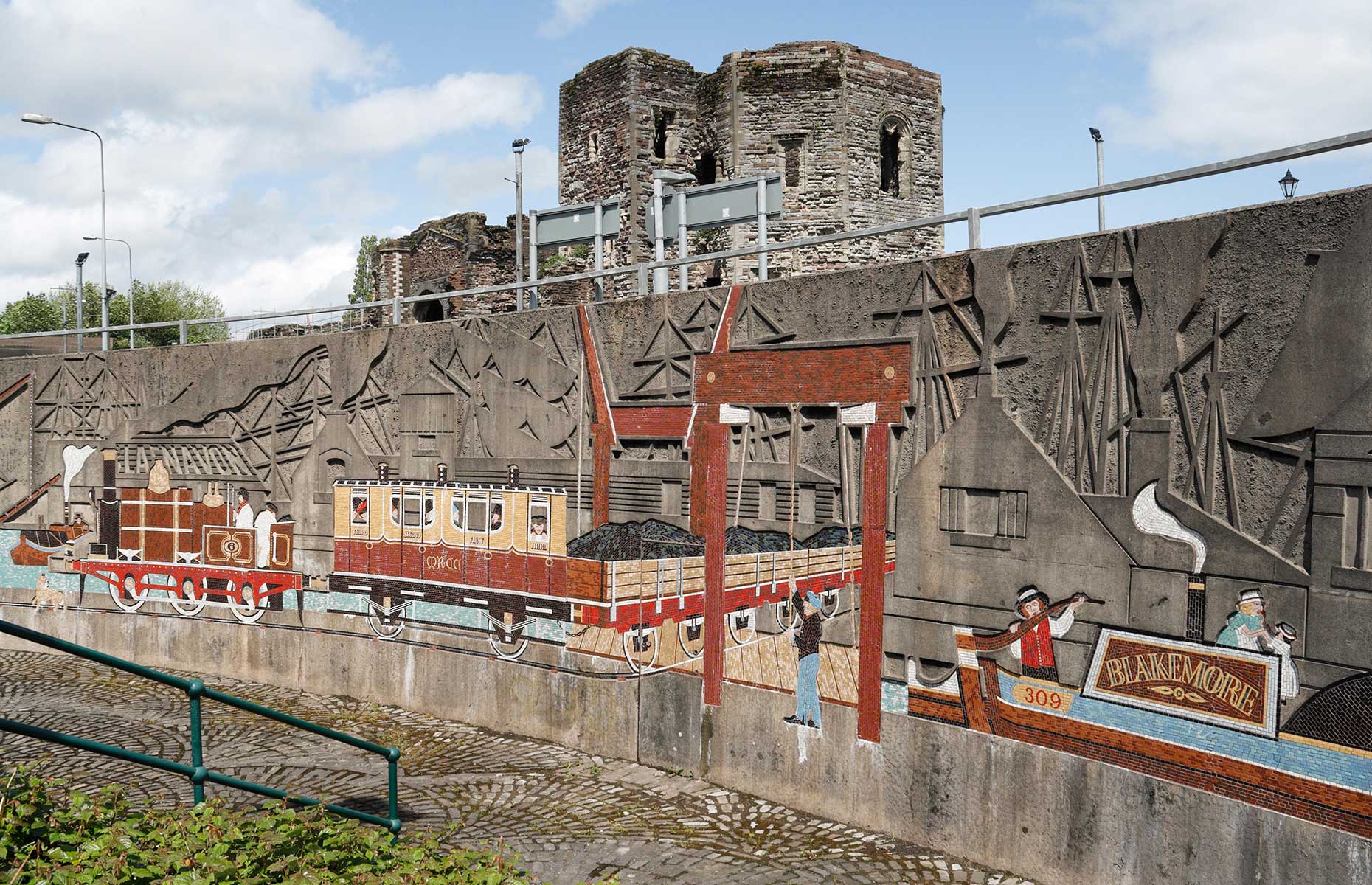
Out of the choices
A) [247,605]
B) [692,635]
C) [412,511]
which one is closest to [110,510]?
[247,605]

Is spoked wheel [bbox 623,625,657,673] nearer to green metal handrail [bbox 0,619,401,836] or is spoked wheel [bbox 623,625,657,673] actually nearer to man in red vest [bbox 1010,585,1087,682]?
man in red vest [bbox 1010,585,1087,682]

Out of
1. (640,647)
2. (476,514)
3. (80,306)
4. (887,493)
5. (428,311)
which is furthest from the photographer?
(428,311)

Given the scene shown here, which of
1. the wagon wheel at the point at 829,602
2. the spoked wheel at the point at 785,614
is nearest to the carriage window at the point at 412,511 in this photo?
the spoked wheel at the point at 785,614

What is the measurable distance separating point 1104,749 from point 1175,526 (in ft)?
5.38

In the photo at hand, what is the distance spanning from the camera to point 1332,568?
663 cm

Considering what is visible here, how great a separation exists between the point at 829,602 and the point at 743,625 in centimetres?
109

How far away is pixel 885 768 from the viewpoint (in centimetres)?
896

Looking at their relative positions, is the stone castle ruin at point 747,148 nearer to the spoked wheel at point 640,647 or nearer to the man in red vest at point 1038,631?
the spoked wheel at point 640,647

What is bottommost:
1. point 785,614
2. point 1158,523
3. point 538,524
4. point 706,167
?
point 785,614

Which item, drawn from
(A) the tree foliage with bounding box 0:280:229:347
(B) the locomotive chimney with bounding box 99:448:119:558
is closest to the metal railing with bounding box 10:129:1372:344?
(B) the locomotive chimney with bounding box 99:448:119:558

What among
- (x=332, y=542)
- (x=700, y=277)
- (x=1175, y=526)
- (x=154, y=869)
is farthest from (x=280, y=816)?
(x=700, y=277)

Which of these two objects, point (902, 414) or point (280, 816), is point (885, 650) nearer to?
point (902, 414)

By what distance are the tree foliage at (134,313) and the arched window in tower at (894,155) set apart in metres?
41.7

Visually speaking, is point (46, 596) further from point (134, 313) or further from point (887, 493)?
point (134, 313)
